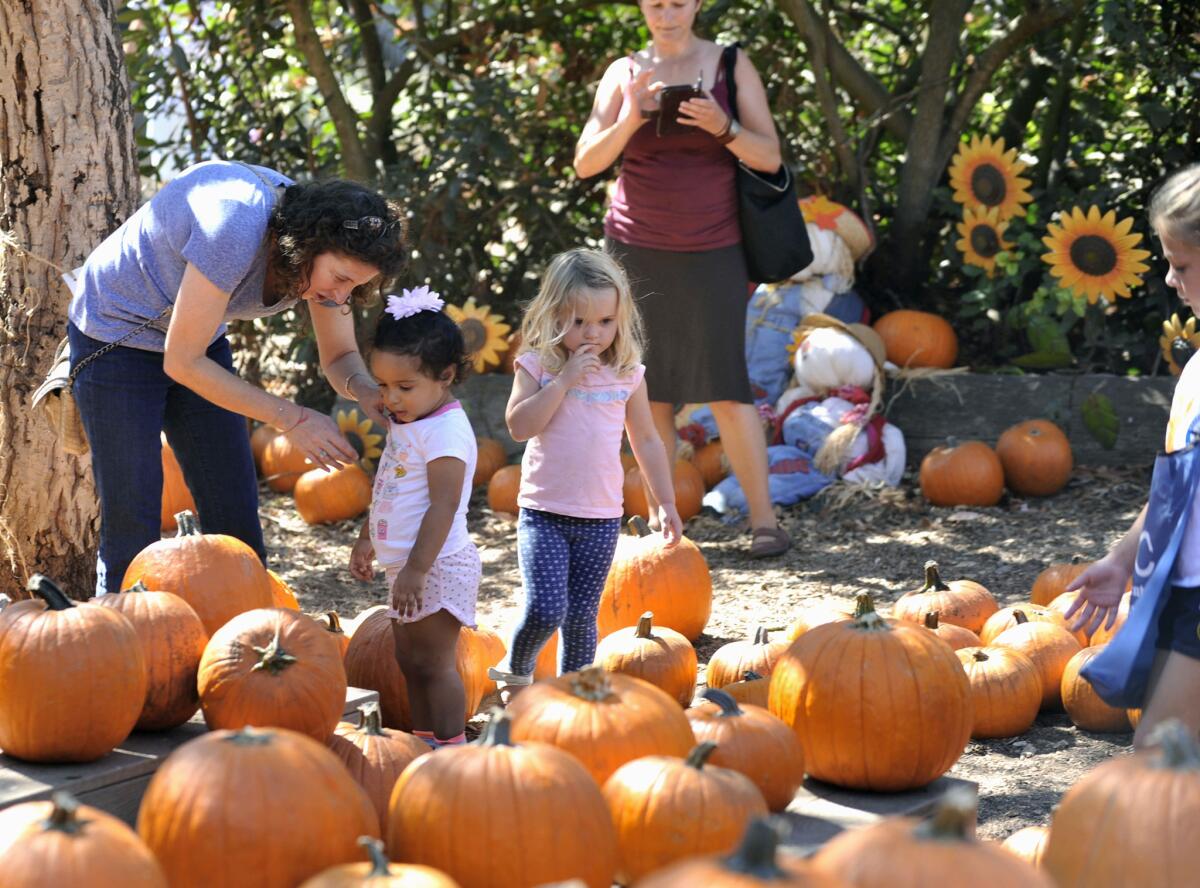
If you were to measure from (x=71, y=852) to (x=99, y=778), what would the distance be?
2.43ft

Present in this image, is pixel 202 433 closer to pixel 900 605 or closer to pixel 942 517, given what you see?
pixel 900 605

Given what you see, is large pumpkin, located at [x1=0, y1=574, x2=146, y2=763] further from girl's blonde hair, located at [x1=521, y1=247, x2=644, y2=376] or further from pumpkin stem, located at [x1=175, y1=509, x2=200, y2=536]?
girl's blonde hair, located at [x1=521, y1=247, x2=644, y2=376]

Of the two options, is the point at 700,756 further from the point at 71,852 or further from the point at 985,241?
the point at 985,241

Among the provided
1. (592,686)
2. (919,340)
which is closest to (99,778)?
(592,686)

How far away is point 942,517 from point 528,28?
372 centimetres

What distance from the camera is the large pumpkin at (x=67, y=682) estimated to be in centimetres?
244

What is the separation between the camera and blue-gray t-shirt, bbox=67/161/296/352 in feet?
10.6

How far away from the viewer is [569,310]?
375 cm

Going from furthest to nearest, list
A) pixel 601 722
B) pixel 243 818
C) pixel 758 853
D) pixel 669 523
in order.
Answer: pixel 669 523 < pixel 601 722 < pixel 243 818 < pixel 758 853

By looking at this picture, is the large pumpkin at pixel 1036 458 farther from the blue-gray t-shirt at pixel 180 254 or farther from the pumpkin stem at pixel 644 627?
the blue-gray t-shirt at pixel 180 254

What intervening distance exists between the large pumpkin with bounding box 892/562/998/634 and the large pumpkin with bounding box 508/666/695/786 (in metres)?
1.89

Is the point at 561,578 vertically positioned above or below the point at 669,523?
below

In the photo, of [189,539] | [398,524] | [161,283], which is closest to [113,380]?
[161,283]

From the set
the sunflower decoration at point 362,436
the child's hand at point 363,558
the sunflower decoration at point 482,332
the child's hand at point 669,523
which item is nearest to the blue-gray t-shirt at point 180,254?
the child's hand at point 363,558
